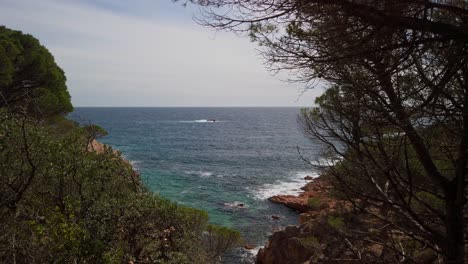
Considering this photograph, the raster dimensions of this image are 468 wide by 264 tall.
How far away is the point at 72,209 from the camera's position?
808 centimetres

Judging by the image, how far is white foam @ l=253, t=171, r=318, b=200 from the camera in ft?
101

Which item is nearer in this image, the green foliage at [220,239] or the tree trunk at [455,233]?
the tree trunk at [455,233]

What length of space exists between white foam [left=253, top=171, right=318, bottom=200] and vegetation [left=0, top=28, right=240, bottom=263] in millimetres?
20267

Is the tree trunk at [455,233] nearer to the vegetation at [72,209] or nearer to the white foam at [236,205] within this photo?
the vegetation at [72,209]

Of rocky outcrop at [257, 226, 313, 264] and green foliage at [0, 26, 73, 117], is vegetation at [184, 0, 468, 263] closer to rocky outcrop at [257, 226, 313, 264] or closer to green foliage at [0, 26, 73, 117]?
rocky outcrop at [257, 226, 313, 264]

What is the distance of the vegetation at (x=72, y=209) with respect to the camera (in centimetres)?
665

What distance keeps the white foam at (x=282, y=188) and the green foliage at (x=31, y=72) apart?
16490 mm

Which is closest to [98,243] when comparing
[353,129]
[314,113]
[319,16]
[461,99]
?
[314,113]

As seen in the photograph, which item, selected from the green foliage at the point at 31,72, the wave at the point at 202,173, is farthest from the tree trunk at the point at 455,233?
the wave at the point at 202,173

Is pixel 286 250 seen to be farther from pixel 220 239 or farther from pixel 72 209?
pixel 72 209

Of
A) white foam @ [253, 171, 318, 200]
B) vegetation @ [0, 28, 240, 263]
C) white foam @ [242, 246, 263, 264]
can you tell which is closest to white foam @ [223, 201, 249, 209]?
white foam @ [253, 171, 318, 200]

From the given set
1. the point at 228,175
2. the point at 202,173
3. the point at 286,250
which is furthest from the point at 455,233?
the point at 202,173

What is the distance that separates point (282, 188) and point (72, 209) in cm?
2589

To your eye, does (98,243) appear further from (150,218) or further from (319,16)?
(319,16)
